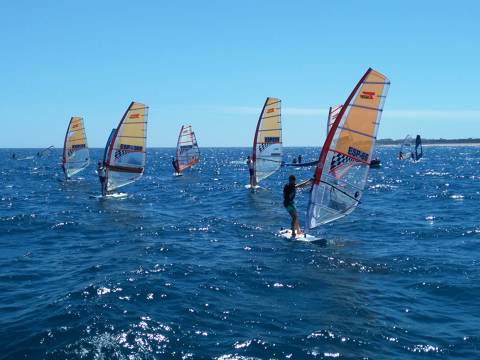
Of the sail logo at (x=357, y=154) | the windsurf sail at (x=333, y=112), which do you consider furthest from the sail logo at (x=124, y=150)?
the sail logo at (x=357, y=154)

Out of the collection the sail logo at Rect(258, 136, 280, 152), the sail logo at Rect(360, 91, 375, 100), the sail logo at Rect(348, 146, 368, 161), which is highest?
the sail logo at Rect(360, 91, 375, 100)

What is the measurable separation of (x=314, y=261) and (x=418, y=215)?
1081cm

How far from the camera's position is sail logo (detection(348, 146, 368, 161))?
49.4 feet

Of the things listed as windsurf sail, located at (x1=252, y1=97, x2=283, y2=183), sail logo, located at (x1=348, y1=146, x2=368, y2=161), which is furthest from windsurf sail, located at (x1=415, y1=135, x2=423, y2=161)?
sail logo, located at (x1=348, y1=146, x2=368, y2=161)

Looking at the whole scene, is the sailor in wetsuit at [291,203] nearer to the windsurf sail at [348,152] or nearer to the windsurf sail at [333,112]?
the windsurf sail at [348,152]

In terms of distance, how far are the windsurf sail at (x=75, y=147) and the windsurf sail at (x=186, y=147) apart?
1188cm

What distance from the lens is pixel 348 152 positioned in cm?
1506

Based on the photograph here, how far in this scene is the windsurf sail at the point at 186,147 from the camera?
49.5 meters

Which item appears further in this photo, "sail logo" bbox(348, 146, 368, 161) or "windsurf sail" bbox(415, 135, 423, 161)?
"windsurf sail" bbox(415, 135, 423, 161)

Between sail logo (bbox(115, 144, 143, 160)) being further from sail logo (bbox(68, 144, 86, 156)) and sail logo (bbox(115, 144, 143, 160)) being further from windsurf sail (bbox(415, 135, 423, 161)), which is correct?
windsurf sail (bbox(415, 135, 423, 161))

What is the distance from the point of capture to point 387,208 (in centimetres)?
2494

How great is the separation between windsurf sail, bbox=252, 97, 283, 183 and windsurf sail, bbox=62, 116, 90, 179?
14.9 meters

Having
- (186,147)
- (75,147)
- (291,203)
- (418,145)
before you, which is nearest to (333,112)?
(291,203)

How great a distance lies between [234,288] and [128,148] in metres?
18.0
